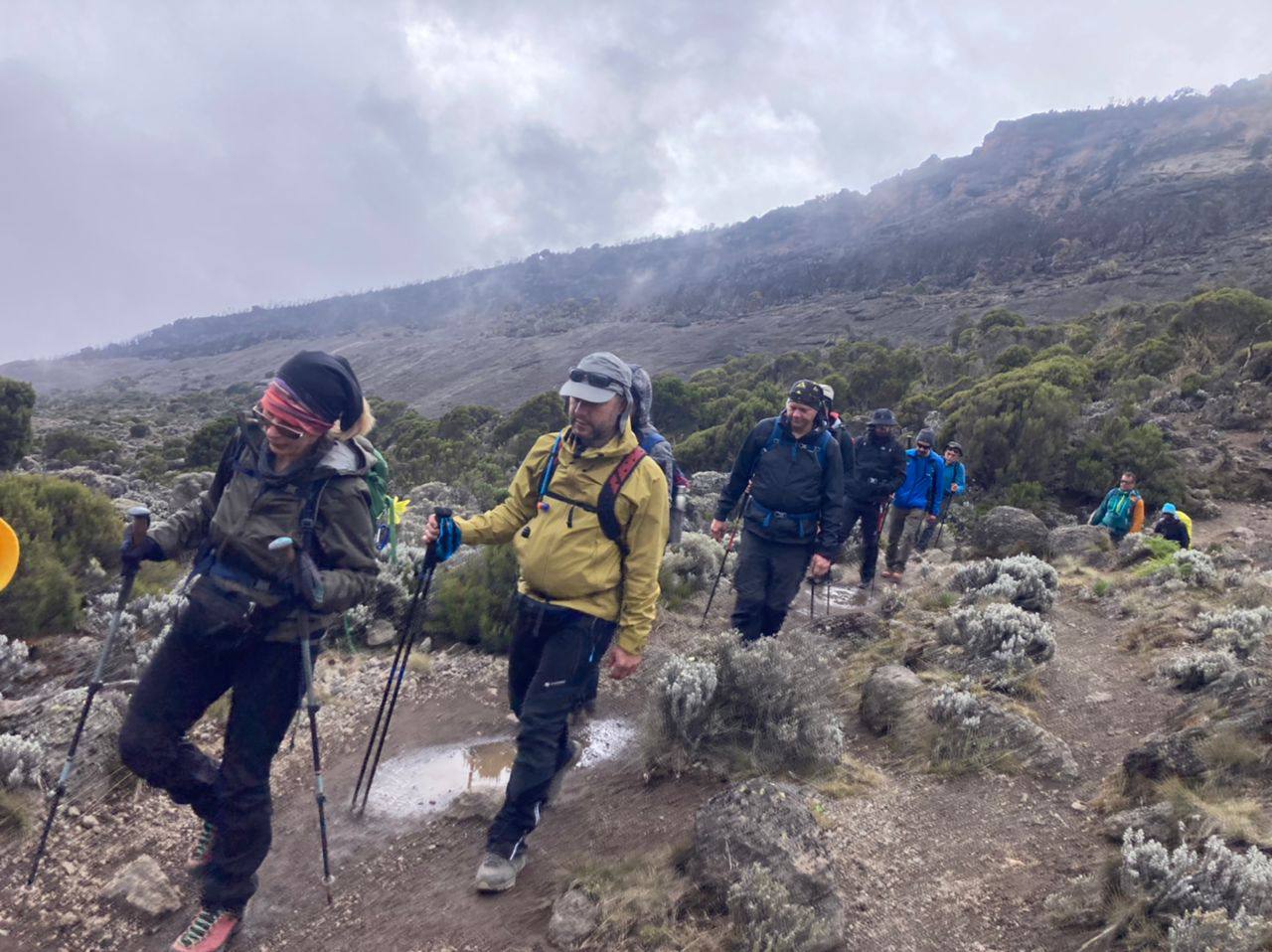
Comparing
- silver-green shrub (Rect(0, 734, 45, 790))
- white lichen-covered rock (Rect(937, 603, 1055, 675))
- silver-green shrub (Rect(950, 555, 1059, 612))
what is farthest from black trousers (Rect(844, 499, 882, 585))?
silver-green shrub (Rect(0, 734, 45, 790))

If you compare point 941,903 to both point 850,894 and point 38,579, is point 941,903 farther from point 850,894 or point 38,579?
point 38,579

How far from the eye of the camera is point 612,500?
2930mm

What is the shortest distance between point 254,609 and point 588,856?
5.81ft

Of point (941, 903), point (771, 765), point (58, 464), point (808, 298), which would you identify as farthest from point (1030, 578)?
point (808, 298)

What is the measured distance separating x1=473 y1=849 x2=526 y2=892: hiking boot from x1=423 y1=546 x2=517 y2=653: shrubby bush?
104 inches

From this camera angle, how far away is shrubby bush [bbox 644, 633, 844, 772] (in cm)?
386

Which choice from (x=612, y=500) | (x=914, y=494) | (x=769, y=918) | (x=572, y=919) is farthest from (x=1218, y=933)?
(x=914, y=494)

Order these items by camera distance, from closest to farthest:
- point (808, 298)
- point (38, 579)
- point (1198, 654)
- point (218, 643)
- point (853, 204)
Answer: point (218, 643), point (1198, 654), point (38, 579), point (808, 298), point (853, 204)

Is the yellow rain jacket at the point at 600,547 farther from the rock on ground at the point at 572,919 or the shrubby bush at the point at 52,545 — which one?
the shrubby bush at the point at 52,545

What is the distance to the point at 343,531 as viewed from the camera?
2.58m

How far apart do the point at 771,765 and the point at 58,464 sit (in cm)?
2135

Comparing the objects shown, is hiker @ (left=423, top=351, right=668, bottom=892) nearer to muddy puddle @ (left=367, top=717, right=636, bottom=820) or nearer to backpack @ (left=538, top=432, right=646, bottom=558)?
backpack @ (left=538, top=432, right=646, bottom=558)

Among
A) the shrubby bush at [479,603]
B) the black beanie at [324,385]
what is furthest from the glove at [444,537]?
the shrubby bush at [479,603]

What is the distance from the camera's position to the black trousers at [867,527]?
7730 millimetres
